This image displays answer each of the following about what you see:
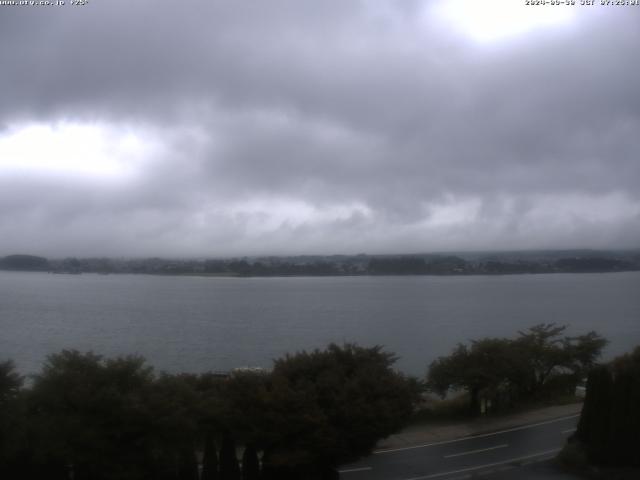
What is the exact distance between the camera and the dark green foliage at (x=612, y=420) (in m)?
17.9

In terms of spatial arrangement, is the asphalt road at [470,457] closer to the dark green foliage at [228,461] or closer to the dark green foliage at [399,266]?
the dark green foliage at [228,461]

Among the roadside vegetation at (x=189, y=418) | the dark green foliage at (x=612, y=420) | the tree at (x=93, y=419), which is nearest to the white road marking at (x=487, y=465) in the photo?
the dark green foliage at (x=612, y=420)

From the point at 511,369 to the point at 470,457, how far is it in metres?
8.78

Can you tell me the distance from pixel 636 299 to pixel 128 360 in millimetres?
112334

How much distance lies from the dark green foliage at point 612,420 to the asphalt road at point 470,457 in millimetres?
1475

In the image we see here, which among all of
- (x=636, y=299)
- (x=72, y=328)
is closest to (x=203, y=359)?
(x=72, y=328)

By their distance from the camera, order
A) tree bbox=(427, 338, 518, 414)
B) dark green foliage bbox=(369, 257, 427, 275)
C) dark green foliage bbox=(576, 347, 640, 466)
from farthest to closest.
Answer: dark green foliage bbox=(369, 257, 427, 275) < tree bbox=(427, 338, 518, 414) < dark green foliage bbox=(576, 347, 640, 466)

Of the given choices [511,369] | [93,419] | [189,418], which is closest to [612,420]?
[511,369]

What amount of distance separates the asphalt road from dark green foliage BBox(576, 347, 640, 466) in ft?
4.84

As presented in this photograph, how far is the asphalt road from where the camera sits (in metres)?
17.6

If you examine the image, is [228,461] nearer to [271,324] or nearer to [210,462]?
[210,462]

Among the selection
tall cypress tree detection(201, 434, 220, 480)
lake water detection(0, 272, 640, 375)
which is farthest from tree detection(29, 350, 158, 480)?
lake water detection(0, 272, 640, 375)

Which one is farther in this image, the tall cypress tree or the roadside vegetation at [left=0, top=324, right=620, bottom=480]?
the tall cypress tree

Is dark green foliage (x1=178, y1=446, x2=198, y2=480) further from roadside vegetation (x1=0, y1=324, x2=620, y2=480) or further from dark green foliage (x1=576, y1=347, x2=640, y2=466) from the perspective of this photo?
dark green foliage (x1=576, y1=347, x2=640, y2=466)
